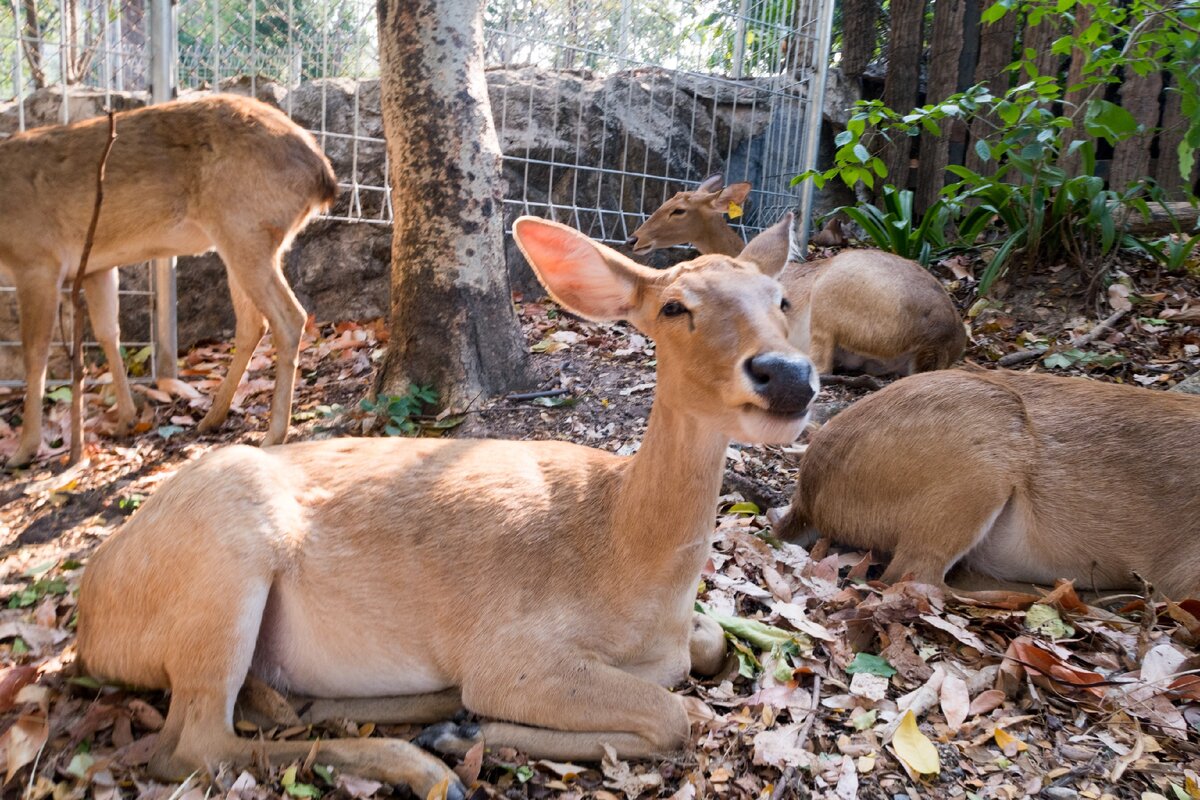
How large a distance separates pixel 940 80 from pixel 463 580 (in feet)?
27.1

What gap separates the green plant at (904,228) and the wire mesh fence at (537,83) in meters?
1.64

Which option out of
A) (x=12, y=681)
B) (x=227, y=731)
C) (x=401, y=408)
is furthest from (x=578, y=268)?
(x=401, y=408)

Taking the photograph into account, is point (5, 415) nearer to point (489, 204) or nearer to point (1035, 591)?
point (489, 204)

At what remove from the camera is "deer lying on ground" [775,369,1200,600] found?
3.81 m

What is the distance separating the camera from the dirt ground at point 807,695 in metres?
2.65

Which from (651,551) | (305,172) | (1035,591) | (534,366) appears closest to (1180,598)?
(1035,591)

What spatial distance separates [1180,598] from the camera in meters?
3.63

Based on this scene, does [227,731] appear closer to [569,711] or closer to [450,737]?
[450,737]

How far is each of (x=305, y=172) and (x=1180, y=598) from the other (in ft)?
16.9

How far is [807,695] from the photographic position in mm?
3033

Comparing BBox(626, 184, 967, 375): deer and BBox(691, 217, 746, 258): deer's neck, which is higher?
BBox(691, 217, 746, 258): deer's neck

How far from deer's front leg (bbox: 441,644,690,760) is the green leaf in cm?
72

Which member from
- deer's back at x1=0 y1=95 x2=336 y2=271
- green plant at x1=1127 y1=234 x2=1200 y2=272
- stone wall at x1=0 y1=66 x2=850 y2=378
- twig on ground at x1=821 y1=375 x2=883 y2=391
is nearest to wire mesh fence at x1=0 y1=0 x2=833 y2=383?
stone wall at x1=0 y1=66 x2=850 y2=378

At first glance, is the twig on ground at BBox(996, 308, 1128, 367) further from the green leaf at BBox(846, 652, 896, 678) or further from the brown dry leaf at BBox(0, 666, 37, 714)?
the brown dry leaf at BBox(0, 666, 37, 714)
